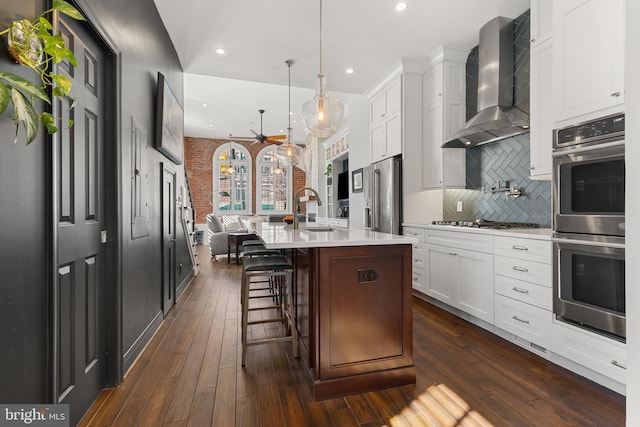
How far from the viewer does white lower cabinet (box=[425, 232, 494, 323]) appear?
106 inches

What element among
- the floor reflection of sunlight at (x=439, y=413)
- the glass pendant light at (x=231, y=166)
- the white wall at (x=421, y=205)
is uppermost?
the glass pendant light at (x=231, y=166)

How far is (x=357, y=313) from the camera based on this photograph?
189 cm

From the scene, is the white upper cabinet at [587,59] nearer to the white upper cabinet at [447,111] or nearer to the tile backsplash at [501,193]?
the tile backsplash at [501,193]

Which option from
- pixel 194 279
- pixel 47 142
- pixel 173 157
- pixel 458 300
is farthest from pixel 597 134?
pixel 194 279

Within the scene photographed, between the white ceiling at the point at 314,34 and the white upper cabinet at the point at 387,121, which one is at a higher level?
the white ceiling at the point at 314,34

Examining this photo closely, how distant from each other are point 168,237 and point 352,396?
248 cm

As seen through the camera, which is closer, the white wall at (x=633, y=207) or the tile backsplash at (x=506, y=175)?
the white wall at (x=633, y=207)

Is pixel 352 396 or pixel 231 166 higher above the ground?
pixel 231 166

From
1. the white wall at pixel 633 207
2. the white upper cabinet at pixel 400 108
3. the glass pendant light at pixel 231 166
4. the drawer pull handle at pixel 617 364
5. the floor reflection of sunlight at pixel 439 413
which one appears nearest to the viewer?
the white wall at pixel 633 207

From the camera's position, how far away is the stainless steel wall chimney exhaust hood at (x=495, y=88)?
302 centimetres

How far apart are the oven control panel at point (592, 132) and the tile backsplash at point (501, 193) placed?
970 millimetres

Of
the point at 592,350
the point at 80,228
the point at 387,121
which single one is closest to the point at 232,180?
the point at 387,121

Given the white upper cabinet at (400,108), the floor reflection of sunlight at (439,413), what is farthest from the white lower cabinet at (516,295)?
the white upper cabinet at (400,108)

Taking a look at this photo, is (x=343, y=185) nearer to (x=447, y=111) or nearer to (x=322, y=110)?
(x=447, y=111)
